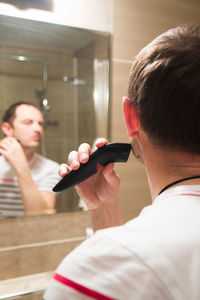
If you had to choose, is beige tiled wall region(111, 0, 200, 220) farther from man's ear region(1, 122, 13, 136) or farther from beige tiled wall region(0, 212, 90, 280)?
man's ear region(1, 122, 13, 136)

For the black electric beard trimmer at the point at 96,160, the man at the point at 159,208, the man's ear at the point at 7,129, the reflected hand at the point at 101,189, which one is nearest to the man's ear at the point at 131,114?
the man at the point at 159,208

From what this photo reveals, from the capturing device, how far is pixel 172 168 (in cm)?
50

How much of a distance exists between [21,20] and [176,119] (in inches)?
36.1

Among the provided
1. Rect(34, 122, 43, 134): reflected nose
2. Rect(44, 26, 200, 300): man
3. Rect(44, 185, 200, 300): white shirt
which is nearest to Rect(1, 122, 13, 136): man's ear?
Rect(34, 122, 43, 134): reflected nose

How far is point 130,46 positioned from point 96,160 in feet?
2.70

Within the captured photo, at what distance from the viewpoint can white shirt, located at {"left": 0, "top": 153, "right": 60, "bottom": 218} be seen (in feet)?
3.67

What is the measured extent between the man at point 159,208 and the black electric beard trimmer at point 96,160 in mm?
79

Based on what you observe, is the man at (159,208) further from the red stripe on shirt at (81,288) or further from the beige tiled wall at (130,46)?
the beige tiled wall at (130,46)

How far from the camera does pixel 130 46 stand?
1322 millimetres

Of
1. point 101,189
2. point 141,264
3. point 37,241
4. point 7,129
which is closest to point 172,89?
point 141,264

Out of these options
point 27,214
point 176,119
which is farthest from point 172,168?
point 27,214

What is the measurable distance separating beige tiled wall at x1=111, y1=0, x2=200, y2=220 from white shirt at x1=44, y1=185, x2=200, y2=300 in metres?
0.94

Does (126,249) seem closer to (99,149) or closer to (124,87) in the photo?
(99,149)

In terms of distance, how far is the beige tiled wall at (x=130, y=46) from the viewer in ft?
4.26
